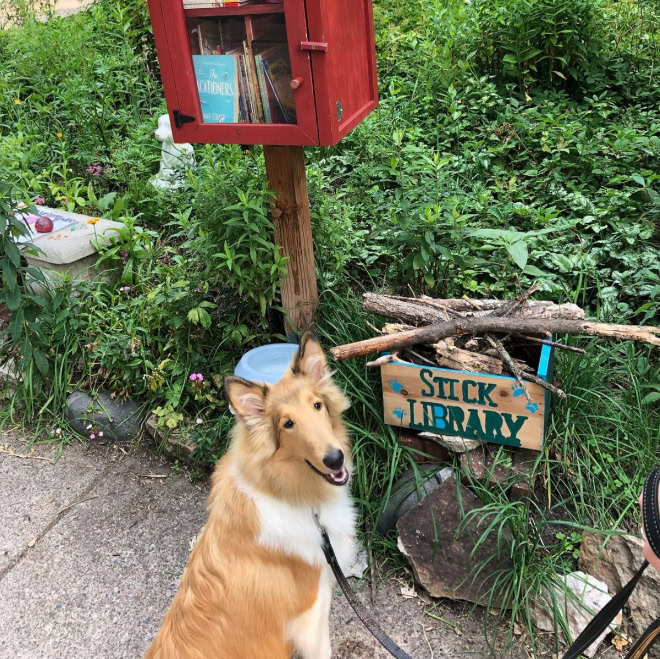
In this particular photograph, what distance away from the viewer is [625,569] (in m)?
2.29

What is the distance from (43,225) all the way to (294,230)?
75.7 inches

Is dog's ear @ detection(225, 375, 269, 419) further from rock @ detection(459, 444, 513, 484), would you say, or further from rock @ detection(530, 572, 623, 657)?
rock @ detection(530, 572, 623, 657)

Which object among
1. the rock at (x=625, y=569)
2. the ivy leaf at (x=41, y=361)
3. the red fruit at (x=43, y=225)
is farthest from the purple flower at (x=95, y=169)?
the rock at (x=625, y=569)

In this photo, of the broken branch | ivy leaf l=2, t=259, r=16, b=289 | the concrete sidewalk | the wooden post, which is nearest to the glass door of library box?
the wooden post

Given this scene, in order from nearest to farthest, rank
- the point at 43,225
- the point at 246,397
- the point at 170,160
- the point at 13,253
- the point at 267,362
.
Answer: the point at 246,397 < the point at 267,362 < the point at 13,253 < the point at 43,225 < the point at 170,160

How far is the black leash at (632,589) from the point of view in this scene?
3.47ft

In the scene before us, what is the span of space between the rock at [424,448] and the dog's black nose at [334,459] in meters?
1.02

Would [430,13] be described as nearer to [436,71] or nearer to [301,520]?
[436,71]

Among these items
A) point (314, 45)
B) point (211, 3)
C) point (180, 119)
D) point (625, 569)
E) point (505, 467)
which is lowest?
point (625, 569)

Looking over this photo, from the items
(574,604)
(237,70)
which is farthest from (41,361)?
(574,604)

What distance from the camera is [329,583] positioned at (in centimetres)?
213

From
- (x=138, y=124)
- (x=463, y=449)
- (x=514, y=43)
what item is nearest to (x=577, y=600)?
(x=463, y=449)

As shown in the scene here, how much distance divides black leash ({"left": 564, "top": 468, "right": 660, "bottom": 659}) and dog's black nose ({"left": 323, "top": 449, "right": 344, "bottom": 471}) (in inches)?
31.2

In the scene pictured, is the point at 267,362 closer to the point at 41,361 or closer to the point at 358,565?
the point at 358,565
